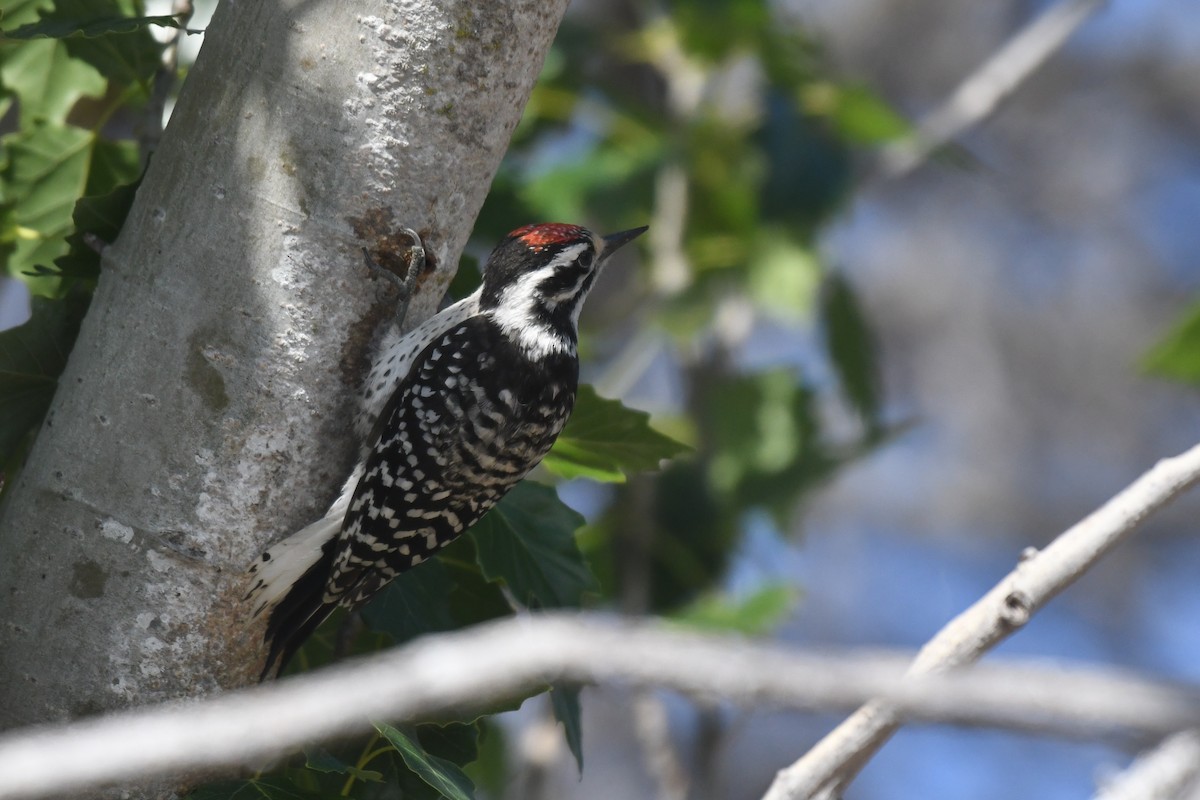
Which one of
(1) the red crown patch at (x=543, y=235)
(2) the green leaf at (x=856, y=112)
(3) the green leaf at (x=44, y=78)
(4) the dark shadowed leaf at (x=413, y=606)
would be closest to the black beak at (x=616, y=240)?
(1) the red crown patch at (x=543, y=235)

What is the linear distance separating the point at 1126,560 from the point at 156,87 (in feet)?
30.4

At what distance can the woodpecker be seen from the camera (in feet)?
7.73

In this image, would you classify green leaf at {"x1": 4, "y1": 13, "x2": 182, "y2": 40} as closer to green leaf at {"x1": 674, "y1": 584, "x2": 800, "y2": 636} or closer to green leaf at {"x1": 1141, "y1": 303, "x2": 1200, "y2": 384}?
green leaf at {"x1": 674, "y1": 584, "x2": 800, "y2": 636}

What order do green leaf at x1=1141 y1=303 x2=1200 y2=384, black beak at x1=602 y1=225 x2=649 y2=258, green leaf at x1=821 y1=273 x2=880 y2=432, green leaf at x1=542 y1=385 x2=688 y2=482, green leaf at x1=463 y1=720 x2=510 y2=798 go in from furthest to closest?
green leaf at x1=821 y1=273 x2=880 y2=432 < green leaf at x1=463 y1=720 x2=510 y2=798 < black beak at x1=602 y1=225 x2=649 y2=258 < green leaf at x1=1141 y1=303 x2=1200 y2=384 < green leaf at x1=542 y1=385 x2=688 y2=482

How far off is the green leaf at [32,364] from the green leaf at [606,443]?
0.94 meters

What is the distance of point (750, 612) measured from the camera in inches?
132

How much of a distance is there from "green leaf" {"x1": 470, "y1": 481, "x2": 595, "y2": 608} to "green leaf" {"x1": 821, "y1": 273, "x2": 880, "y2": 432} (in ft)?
5.75

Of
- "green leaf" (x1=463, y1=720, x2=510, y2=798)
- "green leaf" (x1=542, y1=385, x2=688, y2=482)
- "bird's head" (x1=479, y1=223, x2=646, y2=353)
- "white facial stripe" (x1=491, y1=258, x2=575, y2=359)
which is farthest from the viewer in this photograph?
"green leaf" (x1=463, y1=720, x2=510, y2=798)

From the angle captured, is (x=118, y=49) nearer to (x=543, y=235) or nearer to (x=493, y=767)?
(x=543, y=235)

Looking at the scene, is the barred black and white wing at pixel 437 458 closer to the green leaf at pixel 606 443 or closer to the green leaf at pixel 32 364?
the green leaf at pixel 606 443

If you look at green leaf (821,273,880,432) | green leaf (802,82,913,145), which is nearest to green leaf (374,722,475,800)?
green leaf (821,273,880,432)

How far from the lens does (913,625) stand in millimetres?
10297

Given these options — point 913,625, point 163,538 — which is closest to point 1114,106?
point 913,625

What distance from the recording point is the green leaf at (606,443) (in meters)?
2.55
